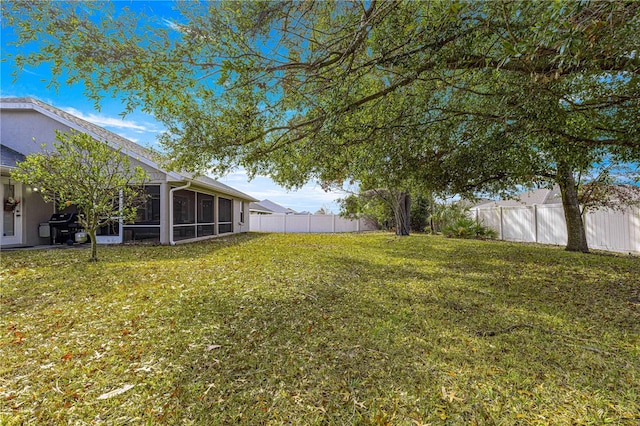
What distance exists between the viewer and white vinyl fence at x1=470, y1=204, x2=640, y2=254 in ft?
28.6

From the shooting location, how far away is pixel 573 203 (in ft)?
28.3

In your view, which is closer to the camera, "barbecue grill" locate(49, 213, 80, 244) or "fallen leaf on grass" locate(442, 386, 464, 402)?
"fallen leaf on grass" locate(442, 386, 464, 402)

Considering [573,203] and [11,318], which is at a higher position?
[573,203]

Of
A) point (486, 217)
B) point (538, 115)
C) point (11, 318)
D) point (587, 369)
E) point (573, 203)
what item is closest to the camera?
point (587, 369)

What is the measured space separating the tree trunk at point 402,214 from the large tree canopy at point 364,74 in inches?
382

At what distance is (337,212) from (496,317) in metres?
17.7

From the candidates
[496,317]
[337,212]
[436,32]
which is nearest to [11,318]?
[496,317]

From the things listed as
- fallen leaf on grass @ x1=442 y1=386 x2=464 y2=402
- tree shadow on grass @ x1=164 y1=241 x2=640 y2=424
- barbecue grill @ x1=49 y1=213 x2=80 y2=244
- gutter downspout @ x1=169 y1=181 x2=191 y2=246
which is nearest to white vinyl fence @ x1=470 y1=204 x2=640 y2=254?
tree shadow on grass @ x1=164 y1=241 x2=640 y2=424

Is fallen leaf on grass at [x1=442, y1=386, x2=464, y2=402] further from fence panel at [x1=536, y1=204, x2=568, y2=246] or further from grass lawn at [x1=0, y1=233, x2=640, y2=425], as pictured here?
fence panel at [x1=536, y1=204, x2=568, y2=246]

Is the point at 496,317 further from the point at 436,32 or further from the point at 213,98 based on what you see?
Result: the point at 213,98

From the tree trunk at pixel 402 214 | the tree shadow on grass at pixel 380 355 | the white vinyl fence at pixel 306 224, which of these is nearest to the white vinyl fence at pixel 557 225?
the tree trunk at pixel 402 214

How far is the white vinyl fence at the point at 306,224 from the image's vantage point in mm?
22094

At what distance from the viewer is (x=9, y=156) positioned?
348 inches

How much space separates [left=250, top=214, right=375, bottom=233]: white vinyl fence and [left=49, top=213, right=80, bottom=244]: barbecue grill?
13.1 meters
